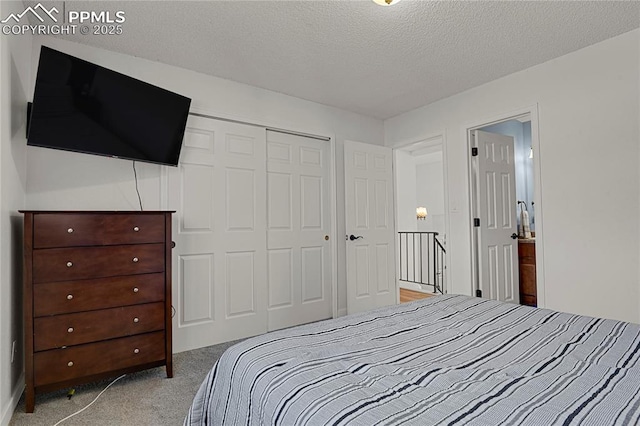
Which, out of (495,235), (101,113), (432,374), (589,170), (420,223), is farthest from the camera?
(420,223)

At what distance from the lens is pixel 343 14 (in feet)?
7.20

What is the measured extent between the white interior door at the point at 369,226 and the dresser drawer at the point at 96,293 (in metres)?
2.15

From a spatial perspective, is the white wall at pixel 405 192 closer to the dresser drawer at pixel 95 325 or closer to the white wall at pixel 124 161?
the white wall at pixel 124 161

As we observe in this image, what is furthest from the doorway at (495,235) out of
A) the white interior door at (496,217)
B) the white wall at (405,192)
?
the white wall at (405,192)

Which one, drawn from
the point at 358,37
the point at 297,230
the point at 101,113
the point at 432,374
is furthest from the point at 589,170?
the point at 101,113

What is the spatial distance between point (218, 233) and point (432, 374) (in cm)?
244

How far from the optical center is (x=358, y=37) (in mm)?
2463

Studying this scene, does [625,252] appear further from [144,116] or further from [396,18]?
[144,116]

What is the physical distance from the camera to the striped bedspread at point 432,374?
2.69 ft

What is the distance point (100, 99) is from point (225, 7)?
1.02 metres

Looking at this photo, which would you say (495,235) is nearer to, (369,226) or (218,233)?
(369,226)

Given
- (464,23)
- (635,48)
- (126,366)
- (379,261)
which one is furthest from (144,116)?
(635,48)

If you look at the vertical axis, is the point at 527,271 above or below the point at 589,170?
below

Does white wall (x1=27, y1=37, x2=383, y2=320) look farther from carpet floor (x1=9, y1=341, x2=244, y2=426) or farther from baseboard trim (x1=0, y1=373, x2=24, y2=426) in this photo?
carpet floor (x1=9, y1=341, x2=244, y2=426)
